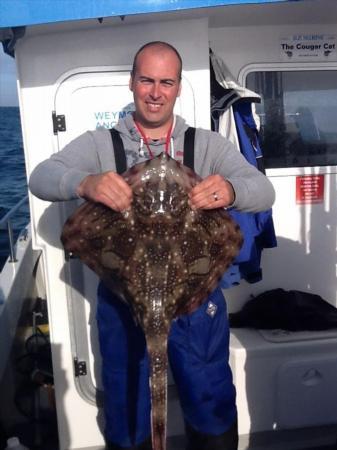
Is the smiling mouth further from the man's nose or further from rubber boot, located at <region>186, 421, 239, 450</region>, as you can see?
rubber boot, located at <region>186, 421, 239, 450</region>

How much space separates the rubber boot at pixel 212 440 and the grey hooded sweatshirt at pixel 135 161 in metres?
1.43


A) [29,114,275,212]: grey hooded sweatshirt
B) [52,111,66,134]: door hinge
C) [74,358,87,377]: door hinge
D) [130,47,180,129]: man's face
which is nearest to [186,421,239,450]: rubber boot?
[74,358,87,377]: door hinge

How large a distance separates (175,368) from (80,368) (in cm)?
105

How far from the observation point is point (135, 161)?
2857mm

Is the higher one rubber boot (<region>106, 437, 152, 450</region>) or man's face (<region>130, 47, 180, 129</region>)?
man's face (<region>130, 47, 180, 129</region>)

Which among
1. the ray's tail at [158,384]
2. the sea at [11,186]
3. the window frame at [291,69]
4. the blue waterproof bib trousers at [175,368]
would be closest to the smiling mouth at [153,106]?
the blue waterproof bib trousers at [175,368]

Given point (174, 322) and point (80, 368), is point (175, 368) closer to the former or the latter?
point (174, 322)

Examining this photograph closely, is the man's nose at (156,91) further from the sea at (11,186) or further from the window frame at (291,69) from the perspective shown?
the sea at (11,186)

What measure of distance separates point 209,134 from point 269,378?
189cm

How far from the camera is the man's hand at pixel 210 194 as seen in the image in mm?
2263

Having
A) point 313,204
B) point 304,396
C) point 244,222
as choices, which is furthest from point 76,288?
point 313,204

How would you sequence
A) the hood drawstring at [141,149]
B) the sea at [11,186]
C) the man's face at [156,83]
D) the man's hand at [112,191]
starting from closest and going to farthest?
the man's hand at [112,191], the man's face at [156,83], the hood drawstring at [141,149], the sea at [11,186]

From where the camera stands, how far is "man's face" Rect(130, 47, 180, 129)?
2705 millimetres

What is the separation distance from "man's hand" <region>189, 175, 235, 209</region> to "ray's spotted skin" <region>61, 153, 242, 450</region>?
4 centimetres
